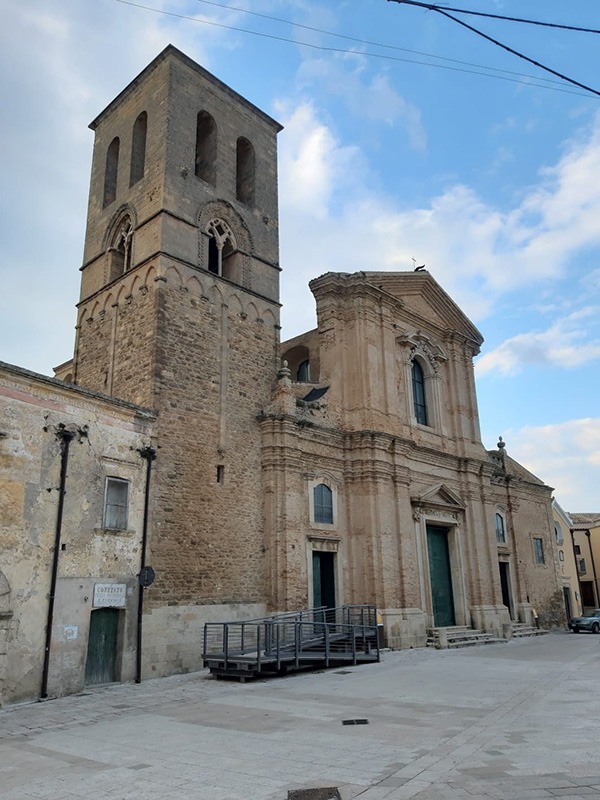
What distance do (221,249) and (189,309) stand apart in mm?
3113

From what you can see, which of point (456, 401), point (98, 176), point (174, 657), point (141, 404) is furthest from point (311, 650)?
point (98, 176)

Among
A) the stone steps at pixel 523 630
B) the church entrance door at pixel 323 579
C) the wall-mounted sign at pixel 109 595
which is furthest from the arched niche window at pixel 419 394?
the wall-mounted sign at pixel 109 595

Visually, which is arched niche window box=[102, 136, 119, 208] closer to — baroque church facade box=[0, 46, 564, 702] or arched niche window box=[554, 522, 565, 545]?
baroque church facade box=[0, 46, 564, 702]

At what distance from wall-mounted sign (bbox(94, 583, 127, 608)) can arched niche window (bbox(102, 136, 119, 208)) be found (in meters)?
13.8

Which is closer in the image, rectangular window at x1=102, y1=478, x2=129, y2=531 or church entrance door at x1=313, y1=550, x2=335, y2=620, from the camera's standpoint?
rectangular window at x1=102, y1=478, x2=129, y2=531

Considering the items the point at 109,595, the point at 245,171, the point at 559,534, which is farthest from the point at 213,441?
the point at 559,534

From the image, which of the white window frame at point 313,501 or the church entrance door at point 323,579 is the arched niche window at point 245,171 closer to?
the white window frame at point 313,501

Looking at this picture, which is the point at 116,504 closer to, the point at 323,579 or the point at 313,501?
the point at 313,501

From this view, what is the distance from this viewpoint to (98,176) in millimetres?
23375

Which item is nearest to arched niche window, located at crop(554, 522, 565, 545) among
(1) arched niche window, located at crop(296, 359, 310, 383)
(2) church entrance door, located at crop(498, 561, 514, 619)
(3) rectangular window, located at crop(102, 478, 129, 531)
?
(2) church entrance door, located at crop(498, 561, 514, 619)

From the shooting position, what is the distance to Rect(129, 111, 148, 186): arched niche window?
2197cm

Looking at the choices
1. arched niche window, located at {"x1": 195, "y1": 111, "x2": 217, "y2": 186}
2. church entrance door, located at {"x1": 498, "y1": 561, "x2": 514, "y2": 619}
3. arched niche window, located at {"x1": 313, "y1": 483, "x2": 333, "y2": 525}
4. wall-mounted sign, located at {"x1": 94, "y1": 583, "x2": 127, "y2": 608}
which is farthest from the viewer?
church entrance door, located at {"x1": 498, "y1": 561, "x2": 514, "y2": 619}

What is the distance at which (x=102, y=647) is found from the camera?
Result: 47.0 feet

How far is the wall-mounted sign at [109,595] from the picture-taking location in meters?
14.2
